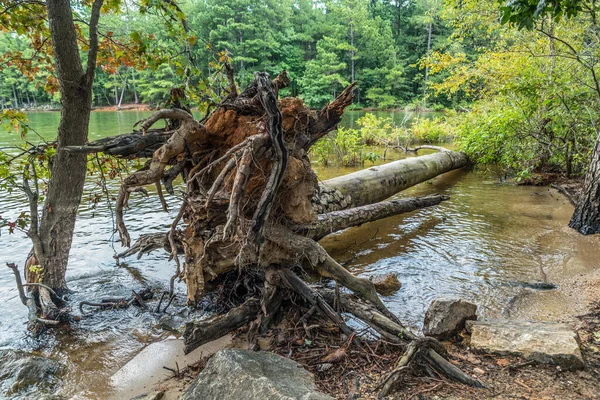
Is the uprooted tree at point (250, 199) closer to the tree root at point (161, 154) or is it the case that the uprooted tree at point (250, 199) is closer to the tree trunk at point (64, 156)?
the tree root at point (161, 154)

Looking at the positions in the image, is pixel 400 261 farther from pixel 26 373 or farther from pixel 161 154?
pixel 26 373

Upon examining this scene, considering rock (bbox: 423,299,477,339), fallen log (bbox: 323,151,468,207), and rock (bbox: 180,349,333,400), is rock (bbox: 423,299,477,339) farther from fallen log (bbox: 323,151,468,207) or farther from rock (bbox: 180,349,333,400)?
fallen log (bbox: 323,151,468,207)

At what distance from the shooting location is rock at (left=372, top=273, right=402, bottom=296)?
14.4 feet

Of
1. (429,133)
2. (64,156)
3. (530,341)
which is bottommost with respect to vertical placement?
(530,341)

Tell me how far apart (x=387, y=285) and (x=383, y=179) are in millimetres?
3654

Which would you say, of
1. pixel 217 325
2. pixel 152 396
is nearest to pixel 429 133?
pixel 217 325

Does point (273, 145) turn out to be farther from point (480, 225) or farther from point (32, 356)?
point (480, 225)

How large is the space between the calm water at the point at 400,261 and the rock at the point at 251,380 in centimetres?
116

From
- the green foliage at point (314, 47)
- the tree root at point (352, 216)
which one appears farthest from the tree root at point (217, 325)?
the green foliage at point (314, 47)

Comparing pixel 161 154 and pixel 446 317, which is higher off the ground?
pixel 161 154

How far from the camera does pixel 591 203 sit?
217 inches

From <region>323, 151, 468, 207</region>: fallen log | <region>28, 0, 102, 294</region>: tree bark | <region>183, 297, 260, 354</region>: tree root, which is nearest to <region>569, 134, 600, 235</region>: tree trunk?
<region>323, 151, 468, 207</region>: fallen log

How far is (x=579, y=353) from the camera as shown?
2.54 m

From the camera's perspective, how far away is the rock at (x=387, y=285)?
4.39 metres
